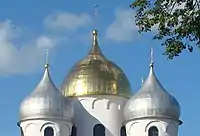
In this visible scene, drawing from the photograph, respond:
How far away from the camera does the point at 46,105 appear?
3247cm

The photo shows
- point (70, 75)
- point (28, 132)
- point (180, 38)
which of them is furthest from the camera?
point (70, 75)

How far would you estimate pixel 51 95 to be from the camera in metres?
32.8

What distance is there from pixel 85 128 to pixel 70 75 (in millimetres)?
2805

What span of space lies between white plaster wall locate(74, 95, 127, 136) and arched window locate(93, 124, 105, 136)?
143 millimetres

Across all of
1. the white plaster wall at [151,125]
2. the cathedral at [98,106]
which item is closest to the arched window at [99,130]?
the cathedral at [98,106]

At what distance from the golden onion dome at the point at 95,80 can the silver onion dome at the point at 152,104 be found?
118 cm

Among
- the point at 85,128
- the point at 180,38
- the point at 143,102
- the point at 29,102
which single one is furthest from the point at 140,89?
the point at 180,38

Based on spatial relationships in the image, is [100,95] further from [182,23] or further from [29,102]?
[182,23]

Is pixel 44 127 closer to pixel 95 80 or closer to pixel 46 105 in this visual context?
pixel 46 105

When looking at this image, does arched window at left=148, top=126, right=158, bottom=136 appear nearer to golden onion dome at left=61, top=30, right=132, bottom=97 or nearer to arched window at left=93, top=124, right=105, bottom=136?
arched window at left=93, top=124, right=105, bottom=136

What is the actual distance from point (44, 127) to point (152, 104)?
16.6 feet

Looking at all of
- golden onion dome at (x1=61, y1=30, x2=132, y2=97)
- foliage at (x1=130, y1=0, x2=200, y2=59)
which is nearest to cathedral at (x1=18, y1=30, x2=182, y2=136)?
golden onion dome at (x1=61, y1=30, x2=132, y2=97)

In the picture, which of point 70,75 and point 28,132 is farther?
point 70,75

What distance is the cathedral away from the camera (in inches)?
1277
